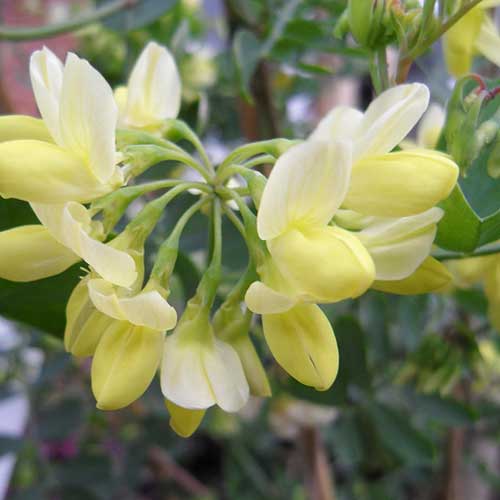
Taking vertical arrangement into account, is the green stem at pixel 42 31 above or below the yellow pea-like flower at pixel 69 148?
below

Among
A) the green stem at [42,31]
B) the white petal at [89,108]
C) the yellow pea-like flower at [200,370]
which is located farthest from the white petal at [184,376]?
the green stem at [42,31]

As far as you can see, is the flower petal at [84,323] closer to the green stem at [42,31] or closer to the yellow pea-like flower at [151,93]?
the yellow pea-like flower at [151,93]

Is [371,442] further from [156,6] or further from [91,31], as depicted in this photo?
[91,31]

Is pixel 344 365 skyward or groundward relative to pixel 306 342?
groundward

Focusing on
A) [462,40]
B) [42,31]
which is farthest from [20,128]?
[42,31]

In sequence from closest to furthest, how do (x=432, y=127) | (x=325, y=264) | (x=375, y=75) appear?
(x=325, y=264) → (x=375, y=75) → (x=432, y=127)

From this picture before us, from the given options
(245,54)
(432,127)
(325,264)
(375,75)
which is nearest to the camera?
(325,264)

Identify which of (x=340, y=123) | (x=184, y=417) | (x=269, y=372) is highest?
(x=340, y=123)

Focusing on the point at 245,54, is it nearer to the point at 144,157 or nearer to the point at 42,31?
the point at 42,31
